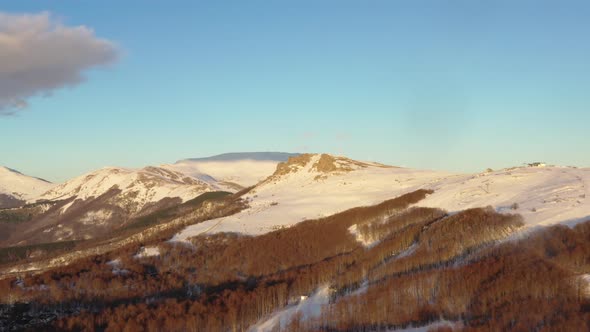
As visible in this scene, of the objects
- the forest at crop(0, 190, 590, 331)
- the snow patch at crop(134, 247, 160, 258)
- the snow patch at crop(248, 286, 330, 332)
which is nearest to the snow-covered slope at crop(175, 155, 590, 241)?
the forest at crop(0, 190, 590, 331)

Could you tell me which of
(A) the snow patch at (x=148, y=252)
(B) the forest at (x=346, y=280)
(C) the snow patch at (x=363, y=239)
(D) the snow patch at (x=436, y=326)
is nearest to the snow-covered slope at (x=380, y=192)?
(B) the forest at (x=346, y=280)

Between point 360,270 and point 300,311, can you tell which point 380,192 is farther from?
point 300,311

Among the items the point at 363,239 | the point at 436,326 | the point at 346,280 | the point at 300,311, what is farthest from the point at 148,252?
the point at 436,326

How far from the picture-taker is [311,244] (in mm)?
67750

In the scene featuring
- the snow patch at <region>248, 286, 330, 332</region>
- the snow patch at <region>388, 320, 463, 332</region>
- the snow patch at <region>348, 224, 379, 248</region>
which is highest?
the snow patch at <region>348, 224, 379, 248</region>

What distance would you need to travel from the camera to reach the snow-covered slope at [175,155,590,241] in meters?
53.3

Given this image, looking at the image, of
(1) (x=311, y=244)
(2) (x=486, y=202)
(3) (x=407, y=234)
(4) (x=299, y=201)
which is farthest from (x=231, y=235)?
(2) (x=486, y=202)

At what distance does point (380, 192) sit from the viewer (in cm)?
9319

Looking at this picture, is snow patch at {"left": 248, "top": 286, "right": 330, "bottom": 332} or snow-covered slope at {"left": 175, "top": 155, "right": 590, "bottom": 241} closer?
snow patch at {"left": 248, "top": 286, "right": 330, "bottom": 332}

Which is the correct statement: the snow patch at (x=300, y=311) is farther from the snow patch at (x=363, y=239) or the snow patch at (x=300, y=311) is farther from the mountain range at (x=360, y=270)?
the snow patch at (x=363, y=239)

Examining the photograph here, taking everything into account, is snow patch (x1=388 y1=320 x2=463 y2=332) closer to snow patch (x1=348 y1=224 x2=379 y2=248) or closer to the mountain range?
the mountain range

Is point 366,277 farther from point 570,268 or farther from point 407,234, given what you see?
point 570,268

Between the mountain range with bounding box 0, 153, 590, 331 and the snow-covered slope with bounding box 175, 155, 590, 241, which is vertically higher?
the snow-covered slope with bounding box 175, 155, 590, 241

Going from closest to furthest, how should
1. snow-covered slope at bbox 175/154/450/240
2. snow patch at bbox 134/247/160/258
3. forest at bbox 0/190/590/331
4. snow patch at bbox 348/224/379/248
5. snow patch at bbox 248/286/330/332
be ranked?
forest at bbox 0/190/590/331
snow patch at bbox 248/286/330/332
snow patch at bbox 348/224/379/248
snow patch at bbox 134/247/160/258
snow-covered slope at bbox 175/154/450/240
